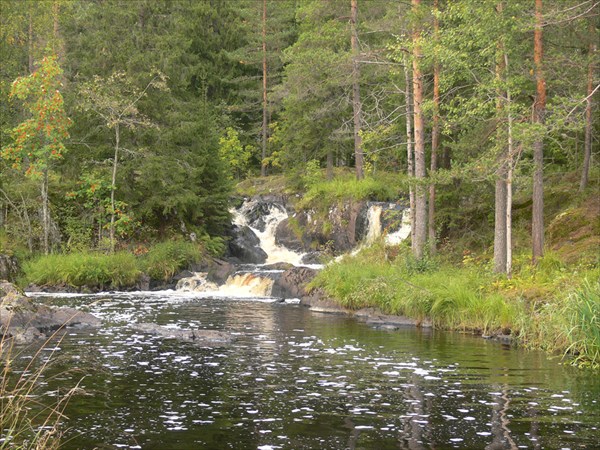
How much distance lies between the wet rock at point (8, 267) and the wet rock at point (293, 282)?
10300 millimetres

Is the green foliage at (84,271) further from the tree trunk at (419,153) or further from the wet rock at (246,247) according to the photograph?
the tree trunk at (419,153)

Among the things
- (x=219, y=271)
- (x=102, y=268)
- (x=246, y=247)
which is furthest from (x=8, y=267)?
(x=246, y=247)

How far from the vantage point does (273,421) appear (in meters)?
9.98

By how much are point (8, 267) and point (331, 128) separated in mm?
17150

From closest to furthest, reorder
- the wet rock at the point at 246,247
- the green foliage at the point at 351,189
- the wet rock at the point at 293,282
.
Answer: the wet rock at the point at 293,282 < the green foliage at the point at 351,189 < the wet rock at the point at 246,247

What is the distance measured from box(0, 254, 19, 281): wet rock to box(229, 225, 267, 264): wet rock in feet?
32.7

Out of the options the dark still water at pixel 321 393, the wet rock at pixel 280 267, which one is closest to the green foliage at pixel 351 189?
the wet rock at pixel 280 267

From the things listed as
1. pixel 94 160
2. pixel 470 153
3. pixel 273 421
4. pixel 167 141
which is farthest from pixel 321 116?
pixel 273 421

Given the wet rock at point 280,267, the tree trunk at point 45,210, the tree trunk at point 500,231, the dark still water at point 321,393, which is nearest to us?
the dark still water at point 321,393

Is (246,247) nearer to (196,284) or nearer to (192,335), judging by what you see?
(196,284)

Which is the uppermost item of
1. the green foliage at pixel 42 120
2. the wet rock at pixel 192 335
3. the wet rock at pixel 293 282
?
the green foliage at pixel 42 120

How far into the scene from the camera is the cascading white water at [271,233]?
114ft

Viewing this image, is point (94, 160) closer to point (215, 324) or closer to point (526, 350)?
point (215, 324)

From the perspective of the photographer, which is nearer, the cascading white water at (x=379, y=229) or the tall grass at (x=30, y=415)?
the tall grass at (x=30, y=415)
